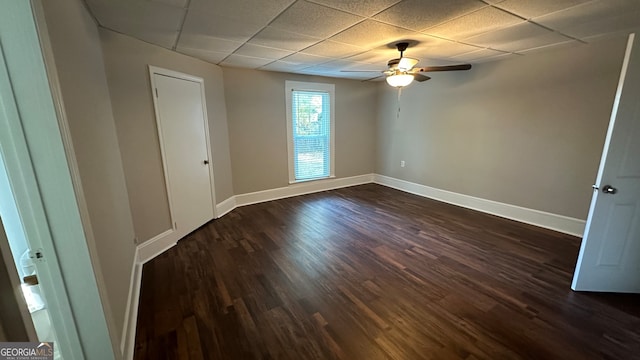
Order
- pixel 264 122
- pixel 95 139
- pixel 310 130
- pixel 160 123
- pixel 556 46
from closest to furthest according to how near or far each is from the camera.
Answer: pixel 95 139 → pixel 160 123 → pixel 556 46 → pixel 264 122 → pixel 310 130

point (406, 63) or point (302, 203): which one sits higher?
point (406, 63)

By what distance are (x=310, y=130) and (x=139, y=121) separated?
3.01 meters

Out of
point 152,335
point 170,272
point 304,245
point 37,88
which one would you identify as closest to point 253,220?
point 304,245

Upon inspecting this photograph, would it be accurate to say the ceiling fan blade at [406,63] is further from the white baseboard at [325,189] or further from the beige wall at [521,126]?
the white baseboard at [325,189]

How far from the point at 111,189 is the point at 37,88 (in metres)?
1.10

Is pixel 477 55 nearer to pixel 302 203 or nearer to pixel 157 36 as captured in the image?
pixel 302 203

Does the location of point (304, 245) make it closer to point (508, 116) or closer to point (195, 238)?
point (195, 238)

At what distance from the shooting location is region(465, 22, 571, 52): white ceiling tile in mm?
2361

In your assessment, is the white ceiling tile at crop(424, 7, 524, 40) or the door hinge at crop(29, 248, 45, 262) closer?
the door hinge at crop(29, 248, 45, 262)

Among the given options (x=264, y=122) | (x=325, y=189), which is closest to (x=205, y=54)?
(x=264, y=122)

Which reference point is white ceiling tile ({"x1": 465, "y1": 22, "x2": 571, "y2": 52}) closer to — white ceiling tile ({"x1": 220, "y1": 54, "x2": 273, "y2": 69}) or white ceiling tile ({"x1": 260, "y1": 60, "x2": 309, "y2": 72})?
white ceiling tile ({"x1": 260, "y1": 60, "x2": 309, "y2": 72})

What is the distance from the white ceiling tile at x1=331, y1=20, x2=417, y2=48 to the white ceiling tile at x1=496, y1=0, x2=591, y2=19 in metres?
0.75

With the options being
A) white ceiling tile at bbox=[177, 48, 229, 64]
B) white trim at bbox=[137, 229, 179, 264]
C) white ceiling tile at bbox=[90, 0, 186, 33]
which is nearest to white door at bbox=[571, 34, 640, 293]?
white ceiling tile at bbox=[90, 0, 186, 33]

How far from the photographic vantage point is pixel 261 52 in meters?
3.14
